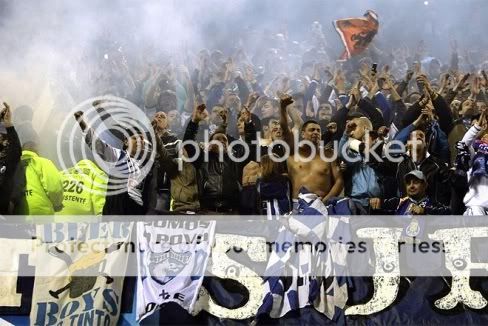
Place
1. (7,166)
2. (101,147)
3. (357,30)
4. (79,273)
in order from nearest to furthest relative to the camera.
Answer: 1. (79,273)
2. (7,166)
3. (101,147)
4. (357,30)

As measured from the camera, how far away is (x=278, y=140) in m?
6.57

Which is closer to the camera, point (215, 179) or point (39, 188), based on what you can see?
point (39, 188)

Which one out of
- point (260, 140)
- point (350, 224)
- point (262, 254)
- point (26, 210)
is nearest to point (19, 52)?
point (26, 210)

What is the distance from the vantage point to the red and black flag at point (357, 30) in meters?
6.86

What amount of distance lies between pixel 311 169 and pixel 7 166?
9.35ft

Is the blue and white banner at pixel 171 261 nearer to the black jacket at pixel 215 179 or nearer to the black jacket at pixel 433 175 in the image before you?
the black jacket at pixel 215 179

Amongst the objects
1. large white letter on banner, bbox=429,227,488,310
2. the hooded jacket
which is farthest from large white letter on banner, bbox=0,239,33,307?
large white letter on banner, bbox=429,227,488,310

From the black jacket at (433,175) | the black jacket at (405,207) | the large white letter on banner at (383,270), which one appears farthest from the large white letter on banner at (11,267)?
the black jacket at (433,175)

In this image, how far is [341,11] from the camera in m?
6.84

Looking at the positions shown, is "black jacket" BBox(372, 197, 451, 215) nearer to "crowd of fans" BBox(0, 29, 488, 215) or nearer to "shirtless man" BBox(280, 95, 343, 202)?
"crowd of fans" BBox(0, 29, 488, 215)

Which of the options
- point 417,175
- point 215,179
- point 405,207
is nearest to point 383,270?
point 405,207

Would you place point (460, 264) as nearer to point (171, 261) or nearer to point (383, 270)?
point (383, 270)

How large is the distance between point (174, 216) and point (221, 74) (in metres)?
1.50

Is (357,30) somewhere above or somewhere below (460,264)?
above
